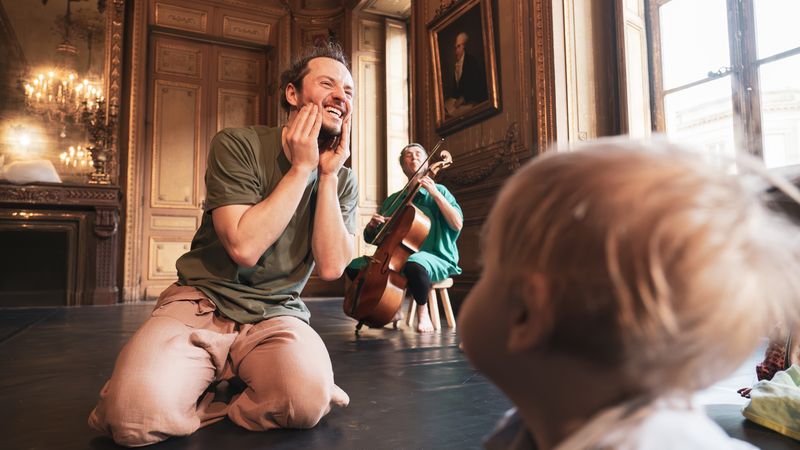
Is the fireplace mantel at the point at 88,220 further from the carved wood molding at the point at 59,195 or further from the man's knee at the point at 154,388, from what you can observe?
the man's knee at the point at 154,388

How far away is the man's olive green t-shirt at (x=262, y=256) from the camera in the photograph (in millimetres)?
1504

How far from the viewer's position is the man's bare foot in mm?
3294

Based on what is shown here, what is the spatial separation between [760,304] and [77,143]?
763 centimetres

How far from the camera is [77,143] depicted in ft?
21.6

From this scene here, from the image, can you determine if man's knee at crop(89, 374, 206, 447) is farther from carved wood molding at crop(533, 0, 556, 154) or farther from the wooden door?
the wooden door

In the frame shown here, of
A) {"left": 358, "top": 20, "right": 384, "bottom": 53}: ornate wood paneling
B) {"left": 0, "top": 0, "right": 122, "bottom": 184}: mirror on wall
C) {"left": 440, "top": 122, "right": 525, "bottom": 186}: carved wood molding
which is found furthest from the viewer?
{"left": 358, "top": 20, "right": 384, "bottom": 53}: ornate wood paneling

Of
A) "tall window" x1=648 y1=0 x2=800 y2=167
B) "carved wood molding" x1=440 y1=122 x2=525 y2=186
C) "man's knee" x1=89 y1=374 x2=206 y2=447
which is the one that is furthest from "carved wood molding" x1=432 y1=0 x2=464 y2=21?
"man's knee" x1=89 y1=374 x2=206 y2=447

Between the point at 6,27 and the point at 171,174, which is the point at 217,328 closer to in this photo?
the point at 171,174

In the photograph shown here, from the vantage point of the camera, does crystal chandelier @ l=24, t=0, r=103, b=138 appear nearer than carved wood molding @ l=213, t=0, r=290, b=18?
Yes

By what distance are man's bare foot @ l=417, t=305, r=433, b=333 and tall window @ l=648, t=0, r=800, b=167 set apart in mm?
1948

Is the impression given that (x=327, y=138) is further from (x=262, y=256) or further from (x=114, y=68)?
(x=114, y=68)

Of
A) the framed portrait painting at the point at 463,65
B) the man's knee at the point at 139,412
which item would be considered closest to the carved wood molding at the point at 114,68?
the framed portrait painting at the point at 463,65

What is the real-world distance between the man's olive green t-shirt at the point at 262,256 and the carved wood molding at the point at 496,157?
9.74 ft

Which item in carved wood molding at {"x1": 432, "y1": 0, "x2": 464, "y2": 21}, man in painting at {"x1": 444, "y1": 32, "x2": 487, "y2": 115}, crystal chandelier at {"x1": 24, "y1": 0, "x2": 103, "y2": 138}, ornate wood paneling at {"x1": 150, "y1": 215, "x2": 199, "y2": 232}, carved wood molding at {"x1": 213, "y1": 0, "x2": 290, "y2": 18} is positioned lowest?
ornate wood paneling at {"x1": 150, "y1": 215, "x2": 199, "y2": 232}
